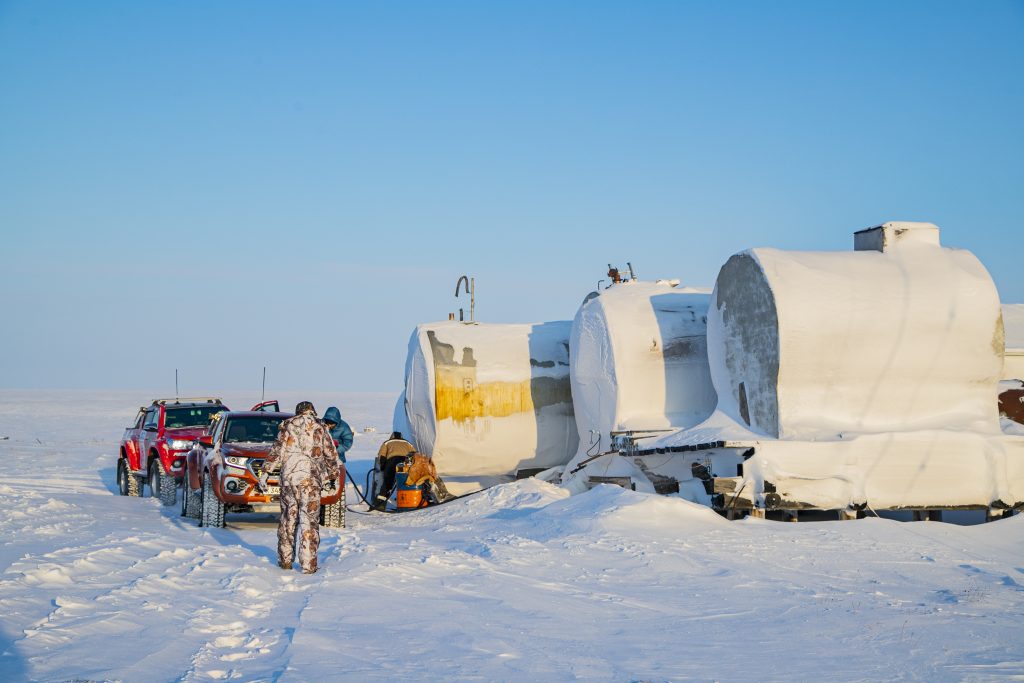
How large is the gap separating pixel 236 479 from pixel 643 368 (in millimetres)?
7135

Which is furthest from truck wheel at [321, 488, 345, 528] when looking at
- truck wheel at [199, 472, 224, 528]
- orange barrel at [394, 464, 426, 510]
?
orange barrel at [394, 464, 426, 510]

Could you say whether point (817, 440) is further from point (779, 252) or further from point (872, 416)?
point (779, 252)

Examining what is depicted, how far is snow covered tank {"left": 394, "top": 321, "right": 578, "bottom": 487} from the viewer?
20.1 metres

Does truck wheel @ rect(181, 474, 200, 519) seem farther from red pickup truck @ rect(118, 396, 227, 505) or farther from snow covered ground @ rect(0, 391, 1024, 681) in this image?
red pickup truck @ rect(118, 396, 227, 505)

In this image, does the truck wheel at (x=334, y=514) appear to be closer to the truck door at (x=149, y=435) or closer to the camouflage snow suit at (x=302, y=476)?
the camouflage snow suit at (x=302, y=476)

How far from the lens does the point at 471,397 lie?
20141 mm

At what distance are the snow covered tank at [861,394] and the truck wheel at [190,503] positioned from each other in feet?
23.1

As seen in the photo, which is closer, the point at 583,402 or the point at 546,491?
the point at 546,491

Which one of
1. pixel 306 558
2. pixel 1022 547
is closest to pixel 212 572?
pixel 306 558

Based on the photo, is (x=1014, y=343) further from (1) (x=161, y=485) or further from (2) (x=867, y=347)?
(1) (x=161, y=485)

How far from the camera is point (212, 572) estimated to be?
1042 centimetres

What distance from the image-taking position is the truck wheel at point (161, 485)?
19422 mm

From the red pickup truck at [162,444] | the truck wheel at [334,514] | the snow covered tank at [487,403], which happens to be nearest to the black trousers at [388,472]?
the snow covered tank at [487,403]

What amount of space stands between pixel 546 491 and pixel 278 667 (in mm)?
10817
